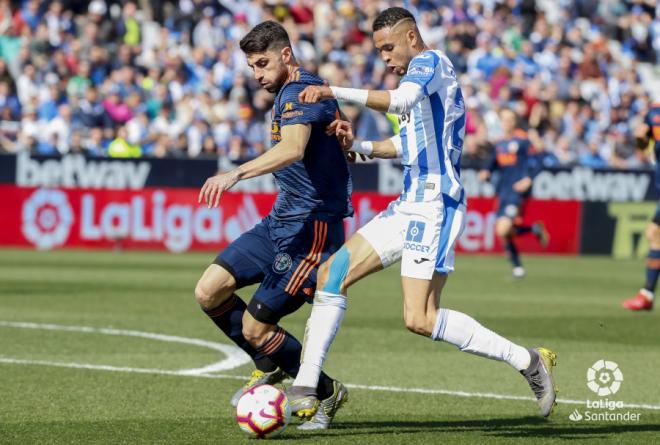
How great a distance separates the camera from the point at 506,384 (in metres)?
9.22

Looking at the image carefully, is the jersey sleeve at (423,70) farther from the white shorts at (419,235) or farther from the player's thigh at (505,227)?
the player's thigh at (505,227)

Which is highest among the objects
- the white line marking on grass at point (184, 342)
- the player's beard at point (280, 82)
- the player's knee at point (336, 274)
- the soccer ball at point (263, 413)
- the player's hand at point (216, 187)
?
the player's beard at point (280, 82)

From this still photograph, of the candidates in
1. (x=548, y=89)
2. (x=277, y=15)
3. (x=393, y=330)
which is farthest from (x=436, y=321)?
(x=548, y=89)

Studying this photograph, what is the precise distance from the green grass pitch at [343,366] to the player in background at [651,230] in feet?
0.72

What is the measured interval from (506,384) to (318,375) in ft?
8.27

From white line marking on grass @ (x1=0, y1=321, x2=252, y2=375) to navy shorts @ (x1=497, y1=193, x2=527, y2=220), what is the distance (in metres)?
9.36

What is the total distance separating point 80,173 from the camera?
71.2 ft

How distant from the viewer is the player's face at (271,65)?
727 cm

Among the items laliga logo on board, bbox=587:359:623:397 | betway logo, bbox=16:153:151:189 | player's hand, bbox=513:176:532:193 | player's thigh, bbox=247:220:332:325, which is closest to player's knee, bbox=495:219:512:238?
player's hand, bbox=513:176:532:193

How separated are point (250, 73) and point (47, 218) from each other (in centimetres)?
574

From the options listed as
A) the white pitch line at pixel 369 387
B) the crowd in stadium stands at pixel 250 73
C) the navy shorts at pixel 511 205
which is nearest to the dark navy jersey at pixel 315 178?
the white pitch line at pixel 369 387

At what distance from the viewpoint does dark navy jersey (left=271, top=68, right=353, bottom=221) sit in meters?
7.34

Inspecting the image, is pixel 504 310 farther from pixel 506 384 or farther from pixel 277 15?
pixel 277 15

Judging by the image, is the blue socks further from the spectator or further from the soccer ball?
the spectator
